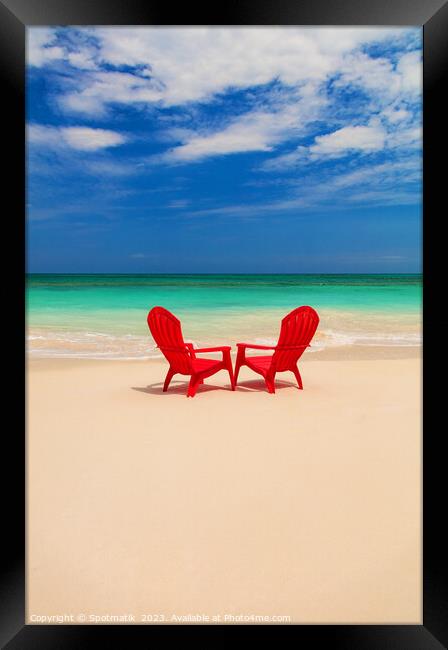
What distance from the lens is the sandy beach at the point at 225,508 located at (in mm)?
1646

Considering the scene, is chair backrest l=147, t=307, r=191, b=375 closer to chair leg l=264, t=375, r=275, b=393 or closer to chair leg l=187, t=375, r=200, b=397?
chair leg l=187, t=375, r=200, b=397

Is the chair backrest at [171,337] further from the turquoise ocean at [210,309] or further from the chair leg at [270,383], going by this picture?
the turquoise ocean at [210,309]

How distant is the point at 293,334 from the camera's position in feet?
16.4

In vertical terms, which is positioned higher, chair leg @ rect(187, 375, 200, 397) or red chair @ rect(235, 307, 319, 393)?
red chair @ rect(235, 307, 319, 393)

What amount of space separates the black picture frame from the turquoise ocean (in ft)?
1.63

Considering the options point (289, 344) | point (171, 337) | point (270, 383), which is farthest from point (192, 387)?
point (289, 344)

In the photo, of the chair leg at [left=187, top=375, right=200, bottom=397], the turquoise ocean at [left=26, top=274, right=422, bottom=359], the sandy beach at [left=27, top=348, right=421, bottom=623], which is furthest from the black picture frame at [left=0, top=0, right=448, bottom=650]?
the chair leg at [left=187, top=375, right=200, bottom=397]

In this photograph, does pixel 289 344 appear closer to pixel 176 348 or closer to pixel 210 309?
pixel 176 348

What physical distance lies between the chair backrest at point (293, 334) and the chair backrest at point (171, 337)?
102cm

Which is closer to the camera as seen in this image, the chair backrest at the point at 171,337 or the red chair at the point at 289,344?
the chair backrest at the point at 171,337

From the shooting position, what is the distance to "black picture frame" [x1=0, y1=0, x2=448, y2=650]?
1313mm

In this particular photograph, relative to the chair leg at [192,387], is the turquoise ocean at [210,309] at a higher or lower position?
higher
